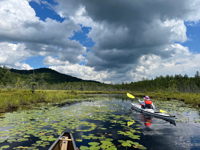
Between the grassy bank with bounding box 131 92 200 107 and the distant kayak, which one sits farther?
the grassy bank with bounding box 131 92 200 107

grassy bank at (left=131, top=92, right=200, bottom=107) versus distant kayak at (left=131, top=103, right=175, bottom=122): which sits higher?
distant kayak at (left=131, top=103, right=175, bottom=122)

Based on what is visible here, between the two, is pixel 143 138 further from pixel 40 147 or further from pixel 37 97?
pixel 37 97

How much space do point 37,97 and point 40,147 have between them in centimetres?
1871

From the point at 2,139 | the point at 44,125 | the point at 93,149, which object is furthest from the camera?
the point at 44,125

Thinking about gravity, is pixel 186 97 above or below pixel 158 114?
below

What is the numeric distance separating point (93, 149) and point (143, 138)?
3.57m

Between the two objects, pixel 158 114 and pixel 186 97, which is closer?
pixel 158 114

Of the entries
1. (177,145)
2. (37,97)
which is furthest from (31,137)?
(37,97)

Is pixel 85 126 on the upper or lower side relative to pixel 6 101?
lower

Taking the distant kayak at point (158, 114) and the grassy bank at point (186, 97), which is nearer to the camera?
the distant kayak at point (158, 114)

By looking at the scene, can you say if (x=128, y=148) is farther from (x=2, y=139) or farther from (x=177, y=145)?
(x=2, y=139)

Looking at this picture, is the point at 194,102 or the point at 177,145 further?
the point at 194,102

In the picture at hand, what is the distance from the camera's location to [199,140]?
6.98 meters

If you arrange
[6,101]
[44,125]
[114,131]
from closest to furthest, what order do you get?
[114,131] < [44,125] < [6,101]
